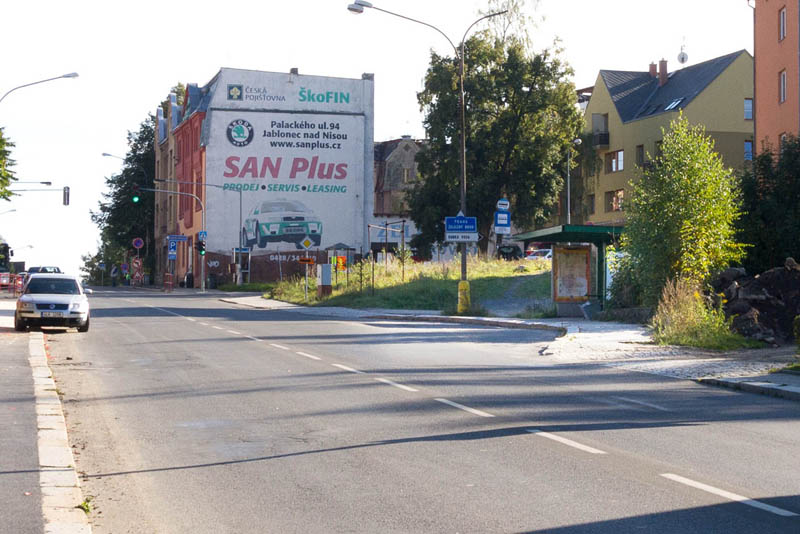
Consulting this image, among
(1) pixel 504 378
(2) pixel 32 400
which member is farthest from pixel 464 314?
(2) pixel 32 400

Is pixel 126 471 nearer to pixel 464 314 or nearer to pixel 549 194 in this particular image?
pixel 464 314

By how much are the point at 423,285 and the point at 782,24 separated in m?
17.2

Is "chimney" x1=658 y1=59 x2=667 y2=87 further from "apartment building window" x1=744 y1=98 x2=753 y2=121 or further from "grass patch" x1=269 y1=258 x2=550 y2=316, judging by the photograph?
"grass patch" x1=269 y1=258 x2=550 y2=316

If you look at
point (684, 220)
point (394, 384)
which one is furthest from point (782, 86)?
point (394, 384)

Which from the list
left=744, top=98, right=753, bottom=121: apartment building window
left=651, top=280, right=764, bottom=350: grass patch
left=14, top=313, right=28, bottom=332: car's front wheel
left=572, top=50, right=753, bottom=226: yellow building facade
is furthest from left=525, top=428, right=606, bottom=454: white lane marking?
left=744, top=98, right=753, bottom=121: apartment building window

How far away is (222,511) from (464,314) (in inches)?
1040

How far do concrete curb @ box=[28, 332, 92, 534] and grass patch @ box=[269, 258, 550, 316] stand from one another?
23.7 m

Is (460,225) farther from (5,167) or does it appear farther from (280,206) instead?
(280,206)

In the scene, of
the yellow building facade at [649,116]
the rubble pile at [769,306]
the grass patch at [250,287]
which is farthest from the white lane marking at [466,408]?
the yellow building facade at [649,116]

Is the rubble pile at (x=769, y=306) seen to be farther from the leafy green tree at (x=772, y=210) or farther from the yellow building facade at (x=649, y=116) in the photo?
the yellow building facade at (x=649, y=116)

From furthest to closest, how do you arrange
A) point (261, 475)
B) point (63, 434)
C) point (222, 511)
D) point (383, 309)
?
point (383, 309)
point (63, 434)
point (261, 475)
point (222, 511)

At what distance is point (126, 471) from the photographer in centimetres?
765

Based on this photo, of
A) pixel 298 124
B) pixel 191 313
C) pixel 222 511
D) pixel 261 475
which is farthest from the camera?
pixel 298 124

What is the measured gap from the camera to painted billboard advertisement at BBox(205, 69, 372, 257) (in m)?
72.5
